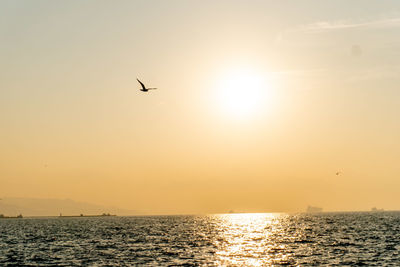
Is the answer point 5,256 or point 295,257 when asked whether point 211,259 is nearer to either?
point 295,257

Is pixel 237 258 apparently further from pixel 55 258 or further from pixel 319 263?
pixel 55 258

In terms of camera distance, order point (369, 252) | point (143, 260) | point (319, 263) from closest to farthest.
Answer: point (319, 263), point (143, 260), point (369, 252)

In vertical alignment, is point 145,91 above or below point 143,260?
above

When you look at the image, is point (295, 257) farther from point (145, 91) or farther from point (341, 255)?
point (145, 91)

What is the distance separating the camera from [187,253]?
68.9 m

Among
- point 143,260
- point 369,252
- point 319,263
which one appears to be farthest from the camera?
point 369,252

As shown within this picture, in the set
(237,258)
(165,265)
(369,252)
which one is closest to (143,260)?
(165,265)

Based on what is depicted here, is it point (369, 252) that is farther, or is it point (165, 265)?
point (369, 252)

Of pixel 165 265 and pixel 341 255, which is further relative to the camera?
pixel 341 255

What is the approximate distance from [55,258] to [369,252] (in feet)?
146

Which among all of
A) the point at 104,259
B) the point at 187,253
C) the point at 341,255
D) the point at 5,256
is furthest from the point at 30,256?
the point at 341,255

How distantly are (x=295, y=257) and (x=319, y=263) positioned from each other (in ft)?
20.4

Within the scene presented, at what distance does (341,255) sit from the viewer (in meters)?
64.4

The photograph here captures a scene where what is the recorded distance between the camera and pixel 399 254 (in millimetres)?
64938
